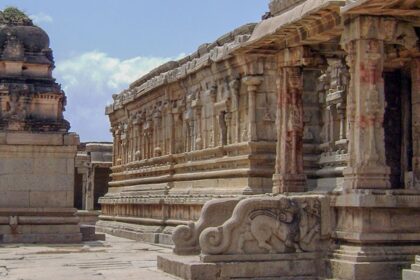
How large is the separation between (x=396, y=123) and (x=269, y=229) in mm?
3217

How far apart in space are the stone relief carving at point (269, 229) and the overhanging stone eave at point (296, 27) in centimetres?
277

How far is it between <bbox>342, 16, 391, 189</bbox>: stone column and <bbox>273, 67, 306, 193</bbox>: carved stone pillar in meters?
2.66

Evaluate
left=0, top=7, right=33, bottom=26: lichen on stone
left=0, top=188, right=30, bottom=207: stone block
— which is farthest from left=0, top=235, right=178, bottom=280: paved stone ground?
left=0, top=7, right=33, bottom=26: lichen on stone

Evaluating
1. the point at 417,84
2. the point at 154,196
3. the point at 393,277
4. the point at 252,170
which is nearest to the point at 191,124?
the point at 154,196

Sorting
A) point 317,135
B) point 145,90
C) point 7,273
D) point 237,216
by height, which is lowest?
point 7,273

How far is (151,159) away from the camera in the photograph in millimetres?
29562

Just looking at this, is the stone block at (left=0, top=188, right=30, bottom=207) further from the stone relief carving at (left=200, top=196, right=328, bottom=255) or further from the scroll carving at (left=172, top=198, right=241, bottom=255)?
the stone relief carving at (left=200, top=196, right=328, bottom=255)

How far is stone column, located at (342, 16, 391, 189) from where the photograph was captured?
43.2ft

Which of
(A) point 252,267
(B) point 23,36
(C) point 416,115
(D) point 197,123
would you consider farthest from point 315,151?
(B) point 23,36

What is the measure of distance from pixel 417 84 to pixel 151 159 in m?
16.0

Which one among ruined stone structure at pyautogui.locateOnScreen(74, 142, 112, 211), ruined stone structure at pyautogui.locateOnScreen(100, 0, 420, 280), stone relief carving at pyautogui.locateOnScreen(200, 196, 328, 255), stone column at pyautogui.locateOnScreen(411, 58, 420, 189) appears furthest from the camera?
ruined stone structure at pyautogui.locateOnScreen(74, 142, 112, 211)

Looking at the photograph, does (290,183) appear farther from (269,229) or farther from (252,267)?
(252,267)

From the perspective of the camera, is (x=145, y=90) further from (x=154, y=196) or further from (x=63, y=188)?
(x=63, y=188)

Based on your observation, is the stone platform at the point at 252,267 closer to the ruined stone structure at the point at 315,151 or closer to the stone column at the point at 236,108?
the ruined stone structure at the point at 315,151
